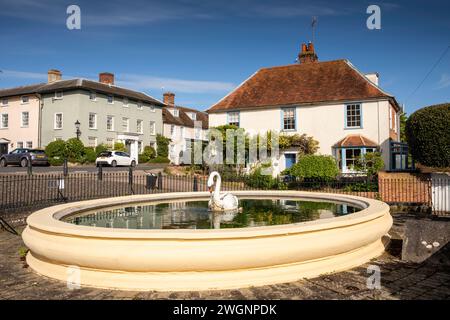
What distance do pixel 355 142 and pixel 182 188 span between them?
1328 cm

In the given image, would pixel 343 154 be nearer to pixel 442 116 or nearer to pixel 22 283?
pixel 442 116

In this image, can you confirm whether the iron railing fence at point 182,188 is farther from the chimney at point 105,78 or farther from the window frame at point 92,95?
the chimney at point 105,78

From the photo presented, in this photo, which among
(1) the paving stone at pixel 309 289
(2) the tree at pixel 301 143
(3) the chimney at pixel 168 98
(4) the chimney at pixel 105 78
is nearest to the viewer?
(1) the paving stone at pixel 309 289

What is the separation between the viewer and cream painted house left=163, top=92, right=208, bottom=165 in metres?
49.9

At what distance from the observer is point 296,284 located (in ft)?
17.0

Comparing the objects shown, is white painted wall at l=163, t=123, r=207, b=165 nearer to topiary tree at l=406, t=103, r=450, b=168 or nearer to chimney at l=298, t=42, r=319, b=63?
chimney at l=298, t=42, r=319, b=63

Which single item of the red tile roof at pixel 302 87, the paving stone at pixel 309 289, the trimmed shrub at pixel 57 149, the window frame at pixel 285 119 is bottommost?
the paving stone at pixel 309 289

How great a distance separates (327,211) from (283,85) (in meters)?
23.1

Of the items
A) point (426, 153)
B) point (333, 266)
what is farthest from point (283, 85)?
point (333, 266)

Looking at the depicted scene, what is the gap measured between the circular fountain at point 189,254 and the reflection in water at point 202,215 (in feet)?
5.79

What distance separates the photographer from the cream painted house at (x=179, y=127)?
164 ft

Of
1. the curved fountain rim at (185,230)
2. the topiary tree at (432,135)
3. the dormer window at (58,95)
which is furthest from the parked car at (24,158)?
the topiary tree at (432,135)

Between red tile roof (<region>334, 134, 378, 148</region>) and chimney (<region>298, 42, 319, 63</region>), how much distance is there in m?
9.82
